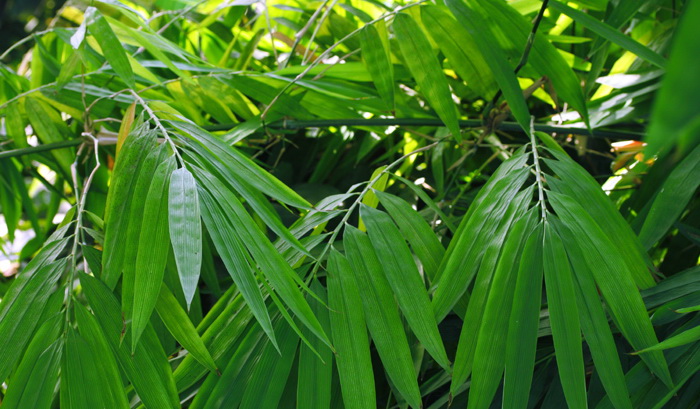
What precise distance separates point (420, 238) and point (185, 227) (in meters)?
0.17

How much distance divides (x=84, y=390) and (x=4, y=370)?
47 mm

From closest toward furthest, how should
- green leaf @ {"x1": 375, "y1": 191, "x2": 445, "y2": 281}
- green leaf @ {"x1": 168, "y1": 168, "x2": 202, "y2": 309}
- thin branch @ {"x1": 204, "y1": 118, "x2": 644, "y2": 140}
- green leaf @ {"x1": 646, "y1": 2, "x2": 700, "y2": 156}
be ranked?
1. green leaf @ {"x1": 646, "y1": 2, "x2": 700, "y2": 156}
2. green leaf @ {"x1": 168, "y1": 168, "x2": 202, "y2": 309}
3. green leaf @ {"x1": 375, "y1": 191, "x2": 445, "y2": 281}
4. thin branch @ {"x1": 204, "y1": 118, "x2": 644, "y2": 140}

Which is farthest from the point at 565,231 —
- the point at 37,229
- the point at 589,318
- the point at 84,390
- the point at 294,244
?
the point at 37,229

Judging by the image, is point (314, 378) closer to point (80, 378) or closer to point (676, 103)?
point (80, 378)

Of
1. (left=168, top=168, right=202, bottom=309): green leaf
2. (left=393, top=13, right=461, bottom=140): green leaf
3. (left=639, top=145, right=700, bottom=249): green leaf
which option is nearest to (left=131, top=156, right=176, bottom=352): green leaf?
(left=168, top=168, right=202, bottom=309): green leaf

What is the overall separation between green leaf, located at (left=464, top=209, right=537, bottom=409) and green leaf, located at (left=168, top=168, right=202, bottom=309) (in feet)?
0.52

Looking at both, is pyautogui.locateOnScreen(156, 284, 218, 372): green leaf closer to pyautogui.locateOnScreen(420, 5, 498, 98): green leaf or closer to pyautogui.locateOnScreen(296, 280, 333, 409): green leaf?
pyautogui.locateOnScreen(296, 280, 333, 409): green leaf

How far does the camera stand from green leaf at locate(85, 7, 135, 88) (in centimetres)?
42

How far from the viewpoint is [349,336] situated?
35 cm

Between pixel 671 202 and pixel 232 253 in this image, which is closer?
pixel 232 253

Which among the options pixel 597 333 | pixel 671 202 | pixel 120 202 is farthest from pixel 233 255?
pixel 671 202

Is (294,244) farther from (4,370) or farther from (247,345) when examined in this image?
(4,370)

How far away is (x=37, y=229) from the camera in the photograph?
2.36 ft

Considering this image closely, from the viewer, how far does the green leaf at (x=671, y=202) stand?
41 centimetres
